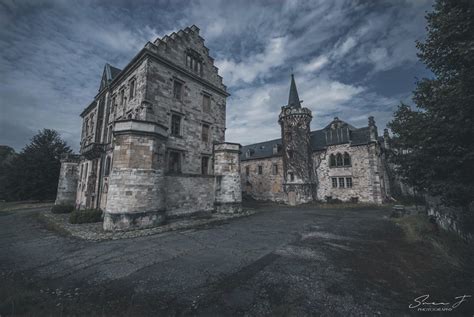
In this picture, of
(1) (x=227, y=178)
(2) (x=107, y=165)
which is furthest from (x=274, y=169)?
(2) (x=107, y=165)

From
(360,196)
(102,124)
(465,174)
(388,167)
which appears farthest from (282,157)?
(102,124)

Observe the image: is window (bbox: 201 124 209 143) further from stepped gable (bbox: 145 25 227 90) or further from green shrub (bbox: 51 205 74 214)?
green shrub (bbox: 51 205 74 214)

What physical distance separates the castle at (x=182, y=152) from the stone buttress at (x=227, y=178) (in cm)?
9

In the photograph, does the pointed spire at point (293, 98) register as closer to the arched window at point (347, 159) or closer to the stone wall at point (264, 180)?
the stone wall at point (264, 180)

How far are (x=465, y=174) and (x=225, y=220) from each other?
38.7ft

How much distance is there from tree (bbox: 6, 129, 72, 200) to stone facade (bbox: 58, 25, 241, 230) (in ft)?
43.3

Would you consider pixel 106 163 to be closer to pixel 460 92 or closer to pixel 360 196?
pixel 460 92

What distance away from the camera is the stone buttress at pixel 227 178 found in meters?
15.6

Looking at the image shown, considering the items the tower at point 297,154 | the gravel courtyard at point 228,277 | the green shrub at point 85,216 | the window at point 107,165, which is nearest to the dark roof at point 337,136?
the tower at point 297,154

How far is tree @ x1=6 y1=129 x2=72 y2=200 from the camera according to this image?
24.6 meters

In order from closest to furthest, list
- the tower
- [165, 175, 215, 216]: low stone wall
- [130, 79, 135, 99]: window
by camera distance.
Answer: [165, 175, 215, 216]: low stone wall
[130, 79, 135, 99]: window
the tower

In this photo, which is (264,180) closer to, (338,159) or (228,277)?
(338,159)

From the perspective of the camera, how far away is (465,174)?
602cm
